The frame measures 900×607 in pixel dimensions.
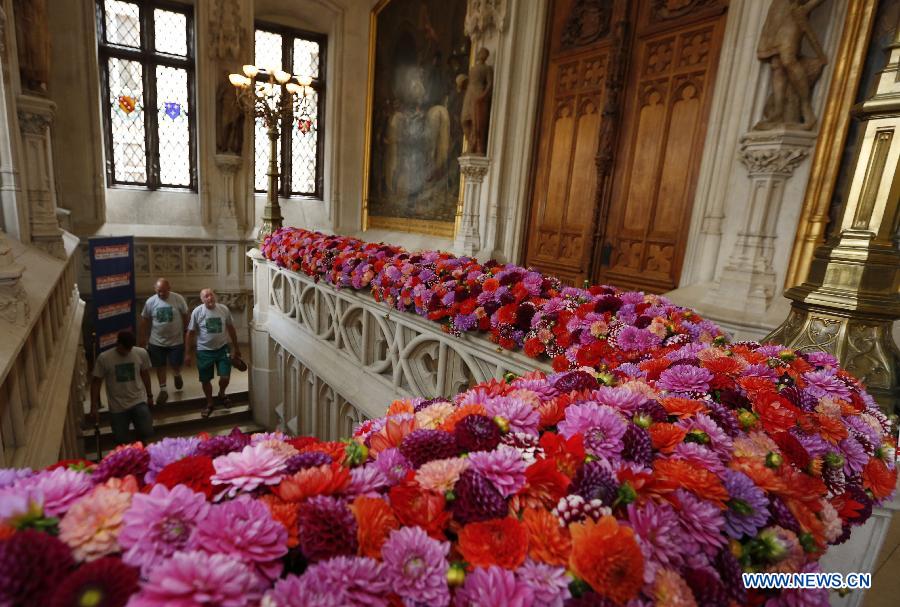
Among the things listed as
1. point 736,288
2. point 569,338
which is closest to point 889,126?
point 569,338

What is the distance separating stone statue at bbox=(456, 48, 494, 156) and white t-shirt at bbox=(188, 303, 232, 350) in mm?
4288

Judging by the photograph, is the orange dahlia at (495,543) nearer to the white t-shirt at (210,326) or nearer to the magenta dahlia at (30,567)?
the magenta dahlia at (30,567)

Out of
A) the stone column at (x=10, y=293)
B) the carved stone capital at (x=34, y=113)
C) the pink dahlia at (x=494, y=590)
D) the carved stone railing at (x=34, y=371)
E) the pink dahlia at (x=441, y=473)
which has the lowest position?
the carved stone railing at (x=34, y=371)

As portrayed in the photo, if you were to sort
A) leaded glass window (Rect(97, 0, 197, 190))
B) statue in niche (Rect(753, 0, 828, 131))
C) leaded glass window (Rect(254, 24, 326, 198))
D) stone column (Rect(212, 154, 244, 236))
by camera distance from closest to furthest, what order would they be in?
statue in niche (Rect(753, 0, 828, 131)) → leaded glass window (Rect(97, 0, 197, 190)) → stone column (Rect(212, 154, 244, 236)) → leaded glass window (Rect(254, 24, 326, 198))

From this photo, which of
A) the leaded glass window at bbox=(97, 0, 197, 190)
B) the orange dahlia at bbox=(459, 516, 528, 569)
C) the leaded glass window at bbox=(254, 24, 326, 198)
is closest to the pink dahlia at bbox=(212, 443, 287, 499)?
the orange dahlia at bbox=(459, 516, 528, 569)

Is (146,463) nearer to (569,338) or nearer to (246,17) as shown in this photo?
(569,338)

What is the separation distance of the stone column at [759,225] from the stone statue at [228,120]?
8559mm

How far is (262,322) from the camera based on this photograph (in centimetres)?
595

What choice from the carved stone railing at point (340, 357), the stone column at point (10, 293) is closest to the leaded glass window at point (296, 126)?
the carved stone railing at point (340, 357)

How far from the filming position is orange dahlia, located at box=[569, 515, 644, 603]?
61 cm

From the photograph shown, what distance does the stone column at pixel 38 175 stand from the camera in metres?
4.80

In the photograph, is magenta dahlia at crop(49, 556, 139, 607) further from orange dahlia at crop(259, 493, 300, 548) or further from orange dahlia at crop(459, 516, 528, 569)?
orange dahlia at crop(459, 516, 528, 569)

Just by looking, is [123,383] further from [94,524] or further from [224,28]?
[224,28]

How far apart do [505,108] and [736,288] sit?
424 centimetres
